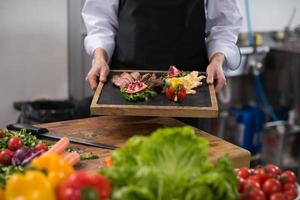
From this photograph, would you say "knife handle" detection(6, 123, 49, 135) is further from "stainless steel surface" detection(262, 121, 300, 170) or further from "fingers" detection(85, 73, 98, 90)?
"stainless steel surface" detection(262, 121, 300, 170)

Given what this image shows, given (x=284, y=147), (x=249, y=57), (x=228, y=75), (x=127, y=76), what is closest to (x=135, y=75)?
(x=127, y=76)

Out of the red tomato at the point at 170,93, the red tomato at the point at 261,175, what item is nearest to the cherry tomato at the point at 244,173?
the red tomato at the point at 261,175

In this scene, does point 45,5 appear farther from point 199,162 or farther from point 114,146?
point 199,162

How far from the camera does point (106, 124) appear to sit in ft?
4.37

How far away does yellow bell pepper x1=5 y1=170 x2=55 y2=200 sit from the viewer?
56 centimetres

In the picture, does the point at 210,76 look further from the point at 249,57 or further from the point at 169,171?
the point at 249,57

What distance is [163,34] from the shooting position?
4.90 ft

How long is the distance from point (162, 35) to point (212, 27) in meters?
0.25

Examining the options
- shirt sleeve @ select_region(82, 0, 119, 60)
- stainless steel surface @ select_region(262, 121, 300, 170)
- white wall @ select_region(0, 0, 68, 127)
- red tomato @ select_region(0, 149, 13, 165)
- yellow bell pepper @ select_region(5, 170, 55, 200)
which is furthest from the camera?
stainless steel surface @ select_region(262, 121, 300, 170)

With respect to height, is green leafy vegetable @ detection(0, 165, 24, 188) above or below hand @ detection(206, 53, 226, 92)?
below

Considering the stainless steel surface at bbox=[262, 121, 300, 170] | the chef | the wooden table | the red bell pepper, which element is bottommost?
the stainless steel surface at bbox=[262, 121, 300, 170]

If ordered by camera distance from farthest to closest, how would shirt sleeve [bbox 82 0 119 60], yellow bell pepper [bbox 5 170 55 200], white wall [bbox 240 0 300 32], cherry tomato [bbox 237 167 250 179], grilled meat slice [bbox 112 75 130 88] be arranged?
white wall [bbox 240 0 300 32] → shirt sleeve [bbox 82 0 119 60] → grilled meat slice [bbox 112 75 130 88] → cherry tomato [bbox 237 167 250 179] → yellow bell pepper [bbox 5 170 55 200]

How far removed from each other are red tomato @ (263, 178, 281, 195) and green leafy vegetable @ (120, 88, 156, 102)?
533 mm

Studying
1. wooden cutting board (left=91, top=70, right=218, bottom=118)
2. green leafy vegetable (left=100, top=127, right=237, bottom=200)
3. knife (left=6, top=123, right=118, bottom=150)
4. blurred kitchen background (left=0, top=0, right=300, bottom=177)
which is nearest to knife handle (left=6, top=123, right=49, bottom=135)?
knife (left=6, top=123, right=118, bottom=150)
